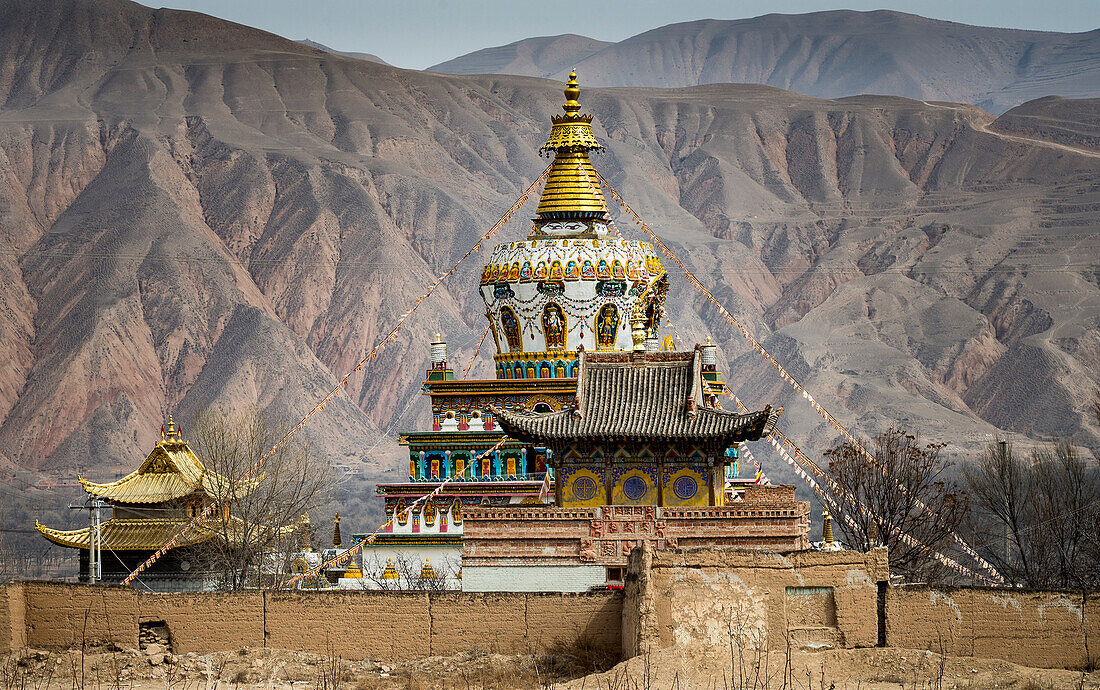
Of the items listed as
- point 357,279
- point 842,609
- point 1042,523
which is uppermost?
point 357,279

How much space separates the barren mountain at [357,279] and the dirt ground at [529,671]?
4112 inches

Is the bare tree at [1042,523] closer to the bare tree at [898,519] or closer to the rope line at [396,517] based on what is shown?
the bare tree at [898,519]

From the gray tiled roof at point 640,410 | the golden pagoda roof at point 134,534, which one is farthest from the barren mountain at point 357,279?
the gray tiled roof at point 640,410

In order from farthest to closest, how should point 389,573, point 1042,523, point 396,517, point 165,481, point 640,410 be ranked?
point 1042,523, point 165,481, point 396,517, point 389,573, point 640,410

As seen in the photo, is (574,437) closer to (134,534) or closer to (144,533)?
(144,533)

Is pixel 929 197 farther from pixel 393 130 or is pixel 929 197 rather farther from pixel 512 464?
pixel 512 464

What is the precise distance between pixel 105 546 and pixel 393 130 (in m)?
139

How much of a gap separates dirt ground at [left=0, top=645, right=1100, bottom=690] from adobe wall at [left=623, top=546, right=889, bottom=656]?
54cm

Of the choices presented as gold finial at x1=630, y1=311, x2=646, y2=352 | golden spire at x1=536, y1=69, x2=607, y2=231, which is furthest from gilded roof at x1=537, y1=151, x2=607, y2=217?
gold finial at x1=630, y1=311, x2=646, y2=352

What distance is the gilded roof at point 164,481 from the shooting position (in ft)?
186

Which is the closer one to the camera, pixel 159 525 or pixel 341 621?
pixel 341 621

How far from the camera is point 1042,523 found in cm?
6400

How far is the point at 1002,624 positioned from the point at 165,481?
28374 millimetres

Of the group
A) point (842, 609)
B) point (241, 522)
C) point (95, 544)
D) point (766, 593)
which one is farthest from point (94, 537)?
point (842, 609)
